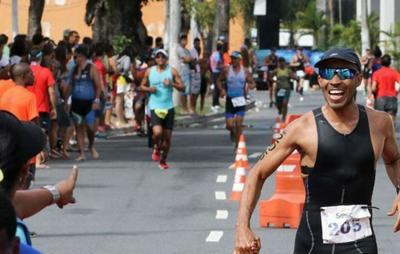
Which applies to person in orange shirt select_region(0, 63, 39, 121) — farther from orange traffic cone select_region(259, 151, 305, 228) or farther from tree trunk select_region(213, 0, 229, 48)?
tree trunk select_region(213, 0, 229, 48)

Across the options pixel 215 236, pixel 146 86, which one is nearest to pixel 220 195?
pixel 215 236

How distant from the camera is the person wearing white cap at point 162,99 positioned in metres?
20.1

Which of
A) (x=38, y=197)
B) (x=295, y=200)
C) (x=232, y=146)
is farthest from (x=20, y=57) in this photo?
(x=38, y=197)

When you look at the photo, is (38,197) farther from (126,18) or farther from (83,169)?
(126,18)

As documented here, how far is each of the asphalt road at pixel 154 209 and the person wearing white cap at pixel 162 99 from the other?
1.48ft

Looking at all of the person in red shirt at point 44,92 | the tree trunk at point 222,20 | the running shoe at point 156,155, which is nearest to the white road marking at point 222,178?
the running shoe at point 156,155

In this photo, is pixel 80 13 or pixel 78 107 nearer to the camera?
pixel 78 107

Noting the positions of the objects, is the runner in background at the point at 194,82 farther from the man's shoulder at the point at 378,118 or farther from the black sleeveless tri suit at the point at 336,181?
the black sleeveless tri suit at the point at 336,181

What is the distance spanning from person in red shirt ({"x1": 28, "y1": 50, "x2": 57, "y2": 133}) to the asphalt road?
810 mm

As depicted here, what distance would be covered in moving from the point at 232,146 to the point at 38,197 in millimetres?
19284

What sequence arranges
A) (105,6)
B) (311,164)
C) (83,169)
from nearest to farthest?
(311,164) → (83,169) → (105,6)

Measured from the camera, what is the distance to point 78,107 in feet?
70.7

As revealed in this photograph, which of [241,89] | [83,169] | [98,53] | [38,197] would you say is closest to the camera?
[38,197]

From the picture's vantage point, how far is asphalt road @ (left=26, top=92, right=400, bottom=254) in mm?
12789
